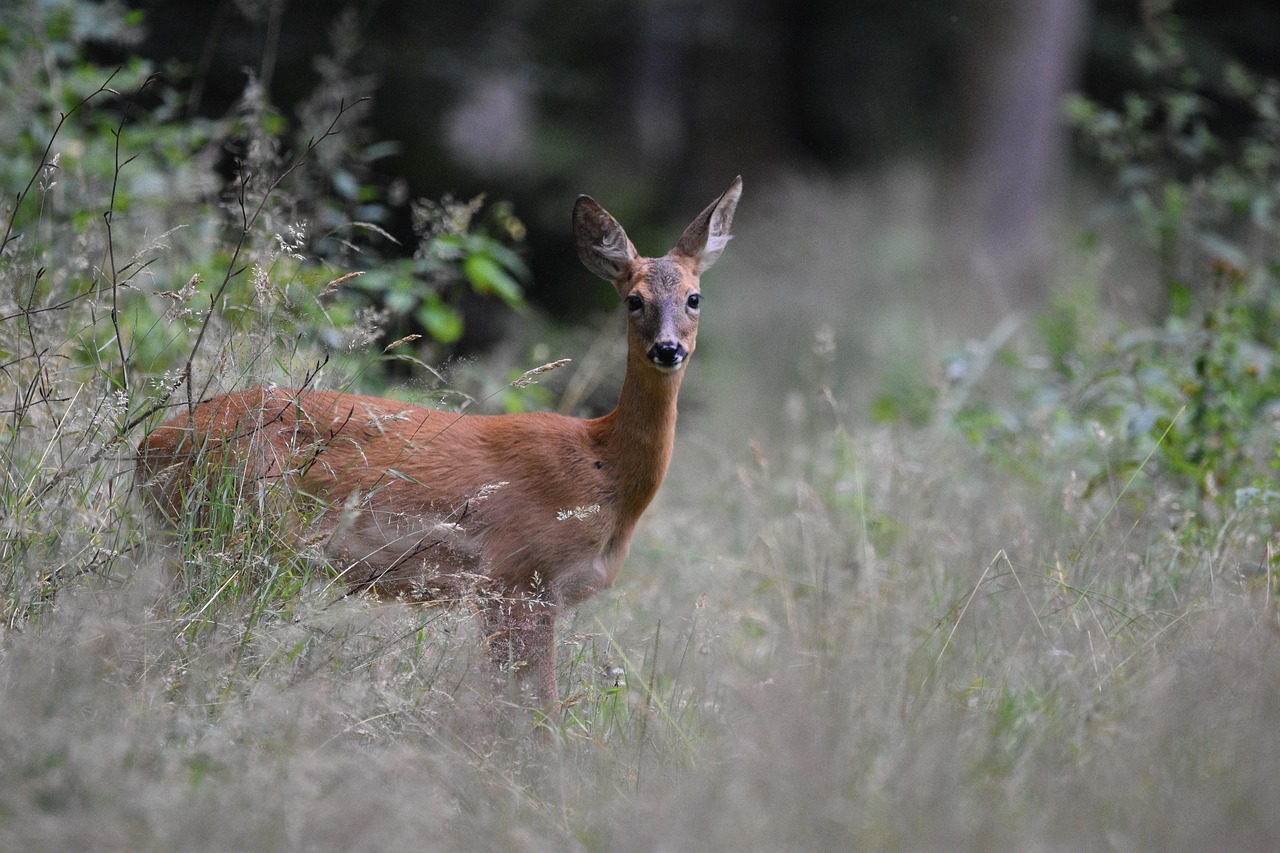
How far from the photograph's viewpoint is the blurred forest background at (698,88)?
318 inches

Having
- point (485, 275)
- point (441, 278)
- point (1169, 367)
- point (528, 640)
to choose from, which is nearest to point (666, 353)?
point (528, 640)

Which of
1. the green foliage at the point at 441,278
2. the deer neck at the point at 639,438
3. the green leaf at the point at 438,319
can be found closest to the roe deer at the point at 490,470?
the deer neck at the point at 639,438

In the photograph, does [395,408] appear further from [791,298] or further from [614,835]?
[791,298]

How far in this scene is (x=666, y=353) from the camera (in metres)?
4.00

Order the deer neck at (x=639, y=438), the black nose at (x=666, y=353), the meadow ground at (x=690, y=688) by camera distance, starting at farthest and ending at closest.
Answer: the deer neck at (x=639, y=438)
the black nose at (x=666, y=353)
the meadow ground at (x=690, y=688)

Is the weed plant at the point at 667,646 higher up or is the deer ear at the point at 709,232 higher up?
the deer ear at the point at 709,232

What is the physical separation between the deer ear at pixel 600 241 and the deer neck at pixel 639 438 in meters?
0.42

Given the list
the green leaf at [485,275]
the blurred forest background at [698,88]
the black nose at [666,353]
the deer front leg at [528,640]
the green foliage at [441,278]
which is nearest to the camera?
the deer front leg at [528,640]

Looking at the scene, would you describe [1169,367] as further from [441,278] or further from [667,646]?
[441,278]

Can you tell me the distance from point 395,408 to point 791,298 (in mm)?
8701

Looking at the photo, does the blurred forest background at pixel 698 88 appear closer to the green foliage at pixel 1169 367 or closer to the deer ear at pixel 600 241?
the green foliage at pixel 1169 367

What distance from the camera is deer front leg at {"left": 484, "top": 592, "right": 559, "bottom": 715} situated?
375 centimetres

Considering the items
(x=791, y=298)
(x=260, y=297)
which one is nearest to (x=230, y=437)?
(x=260, y=297)

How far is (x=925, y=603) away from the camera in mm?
4438
